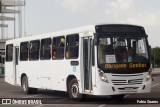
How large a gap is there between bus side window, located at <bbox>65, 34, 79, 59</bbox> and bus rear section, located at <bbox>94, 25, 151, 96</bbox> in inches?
63.2

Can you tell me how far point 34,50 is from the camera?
2283 centimetres

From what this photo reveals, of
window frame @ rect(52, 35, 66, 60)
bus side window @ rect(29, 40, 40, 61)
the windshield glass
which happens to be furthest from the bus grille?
bus side window @ rect(29, 40, 40, 61)

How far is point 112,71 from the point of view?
16453 mm

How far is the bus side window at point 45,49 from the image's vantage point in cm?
2094

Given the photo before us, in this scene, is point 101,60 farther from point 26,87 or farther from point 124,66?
Result: point 26,87

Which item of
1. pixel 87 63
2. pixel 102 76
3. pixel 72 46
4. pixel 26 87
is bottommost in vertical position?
pixel 26 87

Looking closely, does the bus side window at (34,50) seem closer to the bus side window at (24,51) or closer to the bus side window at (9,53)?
the bus side window at (24,51)

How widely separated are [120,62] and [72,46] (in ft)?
A: 9.04

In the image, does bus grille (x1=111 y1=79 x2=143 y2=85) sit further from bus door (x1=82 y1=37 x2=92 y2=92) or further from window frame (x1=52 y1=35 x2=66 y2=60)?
window frame (x1=52 y1=35 x2=66 y2=60)

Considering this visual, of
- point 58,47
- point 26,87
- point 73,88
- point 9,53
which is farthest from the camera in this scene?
point 9,53

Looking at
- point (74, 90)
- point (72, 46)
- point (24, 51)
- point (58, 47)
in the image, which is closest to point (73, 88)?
point (74, 90)

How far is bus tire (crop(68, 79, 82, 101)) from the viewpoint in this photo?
18.0 metres

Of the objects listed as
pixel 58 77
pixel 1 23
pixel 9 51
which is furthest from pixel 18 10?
pixel 58 77

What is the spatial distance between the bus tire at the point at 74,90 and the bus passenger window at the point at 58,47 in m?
1.57
